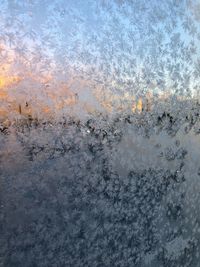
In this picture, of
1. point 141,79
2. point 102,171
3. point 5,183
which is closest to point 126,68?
point 141,79

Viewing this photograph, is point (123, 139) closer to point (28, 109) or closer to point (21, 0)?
point (28, 109)

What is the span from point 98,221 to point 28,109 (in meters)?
0.26

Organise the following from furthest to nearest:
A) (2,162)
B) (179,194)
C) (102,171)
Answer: (179,194) < (102,171) < (2,162)

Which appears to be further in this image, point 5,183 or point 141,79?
point 141,79

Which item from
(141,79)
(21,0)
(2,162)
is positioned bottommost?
(2,162)

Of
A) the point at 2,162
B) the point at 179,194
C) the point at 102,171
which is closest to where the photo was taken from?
the point at 2,162

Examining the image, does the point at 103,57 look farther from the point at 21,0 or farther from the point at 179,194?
the point at 179,194

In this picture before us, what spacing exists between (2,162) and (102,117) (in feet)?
0.68

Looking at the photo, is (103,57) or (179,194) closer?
(103,57)

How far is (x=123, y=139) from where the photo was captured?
87 centimetres

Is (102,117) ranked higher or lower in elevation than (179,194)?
higher

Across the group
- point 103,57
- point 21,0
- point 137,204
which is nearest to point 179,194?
point 137,204

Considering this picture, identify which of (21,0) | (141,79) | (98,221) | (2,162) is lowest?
(98,221)

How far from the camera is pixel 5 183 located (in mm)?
743
